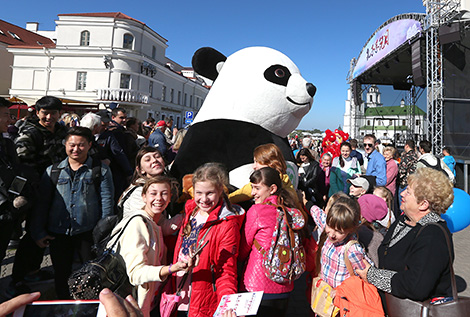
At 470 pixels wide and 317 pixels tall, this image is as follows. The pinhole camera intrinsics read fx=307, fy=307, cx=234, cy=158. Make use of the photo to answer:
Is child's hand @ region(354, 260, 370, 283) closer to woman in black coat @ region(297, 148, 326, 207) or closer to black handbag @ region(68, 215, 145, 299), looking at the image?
black handbag @ region(68, 215, 145, 299)

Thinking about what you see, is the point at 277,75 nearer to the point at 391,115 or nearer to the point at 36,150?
the point at 36,150

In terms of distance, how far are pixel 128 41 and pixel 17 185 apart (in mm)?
26075

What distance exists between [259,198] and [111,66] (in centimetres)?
2575

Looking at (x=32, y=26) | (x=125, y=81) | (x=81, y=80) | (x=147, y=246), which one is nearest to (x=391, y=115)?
(x=125, y=81)

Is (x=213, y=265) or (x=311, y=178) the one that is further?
(x=311, y=178)

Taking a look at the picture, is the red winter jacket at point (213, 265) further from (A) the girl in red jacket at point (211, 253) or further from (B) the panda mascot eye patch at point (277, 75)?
(B) the panda mascot eye patch at point (277, 75)

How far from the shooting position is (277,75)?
284 centimetres

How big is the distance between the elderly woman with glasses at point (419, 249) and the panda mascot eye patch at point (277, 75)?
1421mm

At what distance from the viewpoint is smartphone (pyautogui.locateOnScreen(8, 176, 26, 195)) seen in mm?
2307

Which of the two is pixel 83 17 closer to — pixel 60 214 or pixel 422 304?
pixel 60 214

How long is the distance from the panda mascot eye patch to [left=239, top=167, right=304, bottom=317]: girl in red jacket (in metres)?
1.12

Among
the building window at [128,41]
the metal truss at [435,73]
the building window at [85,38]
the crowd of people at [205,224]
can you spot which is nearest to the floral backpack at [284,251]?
the crowd of people at [205,224]

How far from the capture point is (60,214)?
2455mm

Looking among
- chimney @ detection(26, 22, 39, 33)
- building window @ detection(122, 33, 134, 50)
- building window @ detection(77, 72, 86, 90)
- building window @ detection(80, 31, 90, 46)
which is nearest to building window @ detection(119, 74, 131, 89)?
building window @ detection(122, 33, 134, 50)
